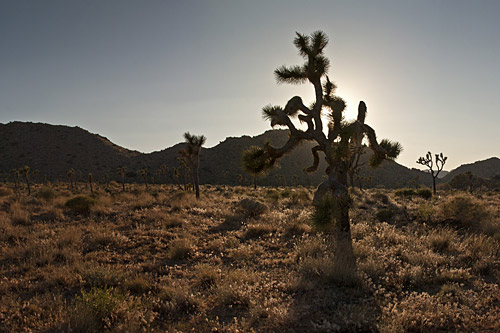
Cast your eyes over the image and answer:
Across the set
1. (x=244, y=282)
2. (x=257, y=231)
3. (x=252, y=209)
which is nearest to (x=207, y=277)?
(x=244, y=282)

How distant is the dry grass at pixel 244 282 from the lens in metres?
4.67

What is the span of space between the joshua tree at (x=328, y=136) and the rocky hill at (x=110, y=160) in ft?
179

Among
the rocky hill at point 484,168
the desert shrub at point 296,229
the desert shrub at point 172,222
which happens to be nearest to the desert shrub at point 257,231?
the desert shrub at point 296,229

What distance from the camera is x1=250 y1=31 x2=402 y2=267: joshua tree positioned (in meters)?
7.77

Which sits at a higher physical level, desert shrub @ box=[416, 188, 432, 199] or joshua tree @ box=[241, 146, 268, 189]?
joshua tree @ box=[241, 146, 268, 189]

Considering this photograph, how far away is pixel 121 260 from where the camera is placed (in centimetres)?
841

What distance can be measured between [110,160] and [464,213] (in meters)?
81.6

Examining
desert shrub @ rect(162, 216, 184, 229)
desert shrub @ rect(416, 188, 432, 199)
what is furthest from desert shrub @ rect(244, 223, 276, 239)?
desert shrub @ rect(416, 188, 432, 199)

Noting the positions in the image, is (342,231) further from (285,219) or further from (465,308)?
(285,219)

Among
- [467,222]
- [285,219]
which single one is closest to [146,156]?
[285,219]

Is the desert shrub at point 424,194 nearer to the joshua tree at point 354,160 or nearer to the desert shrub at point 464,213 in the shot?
the joshua tree at point 354,160

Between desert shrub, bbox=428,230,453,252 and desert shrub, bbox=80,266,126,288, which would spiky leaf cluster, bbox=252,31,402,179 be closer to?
desert shrub, bbox=428,230,453,252

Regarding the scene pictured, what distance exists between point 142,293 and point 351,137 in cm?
681

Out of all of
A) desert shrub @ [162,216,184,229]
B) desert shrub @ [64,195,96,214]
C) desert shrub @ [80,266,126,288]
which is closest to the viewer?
desert shrub @ [80,266,126,288]
